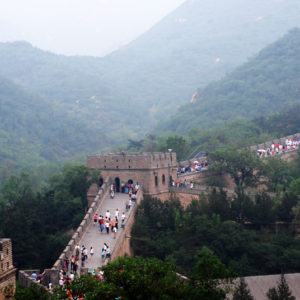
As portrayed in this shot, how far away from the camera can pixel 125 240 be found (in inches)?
1444

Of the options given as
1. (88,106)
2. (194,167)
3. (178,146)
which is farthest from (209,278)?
(88,106)

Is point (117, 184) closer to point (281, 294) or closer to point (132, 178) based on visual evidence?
point (132, 178)

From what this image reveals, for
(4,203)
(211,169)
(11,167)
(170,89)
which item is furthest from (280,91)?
(170,89)

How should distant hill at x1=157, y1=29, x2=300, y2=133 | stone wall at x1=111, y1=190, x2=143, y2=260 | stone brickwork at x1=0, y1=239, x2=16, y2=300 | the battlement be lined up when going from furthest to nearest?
distant hill at x1=157, y1=29, x2=300, y2=133, the battlement, stone wall at x1=111, y1=190, x2=143, y2=260, stone brickwork at x1=0, y1=239, x2=16, y2=300

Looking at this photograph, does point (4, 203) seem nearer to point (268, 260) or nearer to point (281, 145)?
point (268, 260)

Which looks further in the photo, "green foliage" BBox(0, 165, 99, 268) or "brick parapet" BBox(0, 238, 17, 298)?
"green foliage" BBox(0, 165, 99, 268)

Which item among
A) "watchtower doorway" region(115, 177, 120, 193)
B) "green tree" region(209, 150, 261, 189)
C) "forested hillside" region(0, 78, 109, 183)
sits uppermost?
"forested hillside" region(0, 78, 109, 183)

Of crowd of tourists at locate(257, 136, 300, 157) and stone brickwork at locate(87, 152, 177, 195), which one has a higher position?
crowd of tourists at locate(257, 136, 300, 157)

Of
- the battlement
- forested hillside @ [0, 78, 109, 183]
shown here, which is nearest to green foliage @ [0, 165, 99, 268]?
the battlement

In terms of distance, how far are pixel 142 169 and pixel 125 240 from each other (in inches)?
252

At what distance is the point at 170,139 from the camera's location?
192ft

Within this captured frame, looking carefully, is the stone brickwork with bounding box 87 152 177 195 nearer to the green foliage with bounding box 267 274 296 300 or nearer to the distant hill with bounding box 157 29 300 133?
the green foliage with bounding box 267 274 296 300

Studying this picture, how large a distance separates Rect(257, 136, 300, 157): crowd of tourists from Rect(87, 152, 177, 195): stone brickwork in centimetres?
1254

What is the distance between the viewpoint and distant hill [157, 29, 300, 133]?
9925cm
